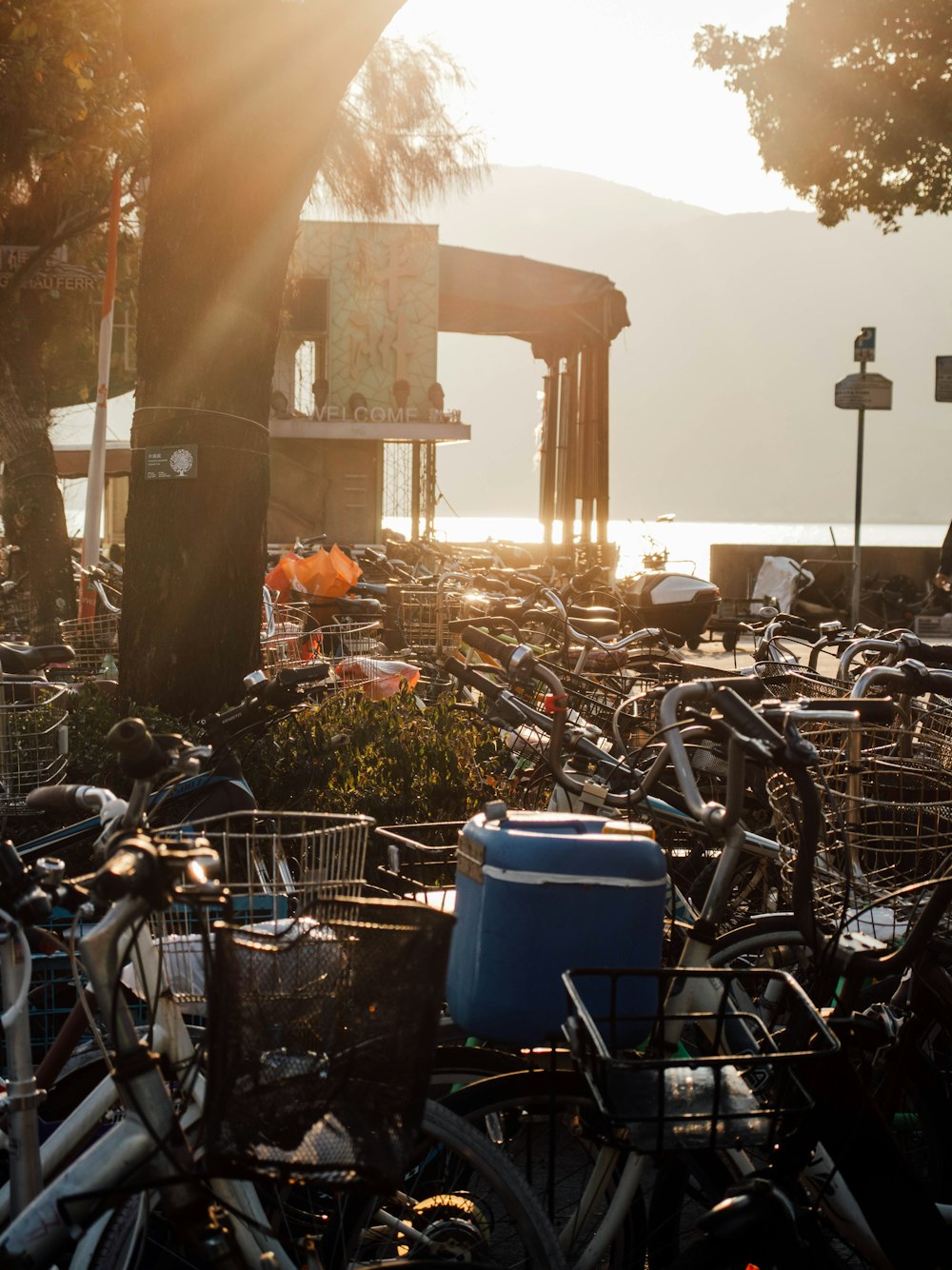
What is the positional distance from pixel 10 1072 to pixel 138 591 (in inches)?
134

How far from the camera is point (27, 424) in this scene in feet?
39.3

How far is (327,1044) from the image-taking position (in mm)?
2107

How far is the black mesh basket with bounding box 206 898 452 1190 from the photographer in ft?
6.63

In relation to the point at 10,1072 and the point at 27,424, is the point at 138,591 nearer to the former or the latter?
the point at 10,1072

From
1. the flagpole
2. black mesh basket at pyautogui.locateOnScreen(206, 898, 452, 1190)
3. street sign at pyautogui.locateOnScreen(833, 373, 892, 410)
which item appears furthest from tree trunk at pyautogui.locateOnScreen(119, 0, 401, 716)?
street sign at pyautogui.locateOnScreen(833, 373, 892, 410)

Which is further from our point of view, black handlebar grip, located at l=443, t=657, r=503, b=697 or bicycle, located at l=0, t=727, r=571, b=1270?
black handlebar grip, located at l=443, t=657, r=503, b=697

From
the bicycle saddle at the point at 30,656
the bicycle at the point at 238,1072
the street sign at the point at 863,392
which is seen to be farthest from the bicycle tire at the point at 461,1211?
the street sign at the point at 863,392

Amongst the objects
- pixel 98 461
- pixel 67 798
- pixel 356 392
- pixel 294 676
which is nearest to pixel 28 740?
pixel 294 676

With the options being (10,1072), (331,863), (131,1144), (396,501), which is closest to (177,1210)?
(131,1144)

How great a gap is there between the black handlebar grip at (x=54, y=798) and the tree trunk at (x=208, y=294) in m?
3.16

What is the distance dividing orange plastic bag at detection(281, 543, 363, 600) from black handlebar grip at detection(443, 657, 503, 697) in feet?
21.6

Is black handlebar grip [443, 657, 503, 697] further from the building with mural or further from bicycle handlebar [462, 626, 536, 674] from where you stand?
the building with mural

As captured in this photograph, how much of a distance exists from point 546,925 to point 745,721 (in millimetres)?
528

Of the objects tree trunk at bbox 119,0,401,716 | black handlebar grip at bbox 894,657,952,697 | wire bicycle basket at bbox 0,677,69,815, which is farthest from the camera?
tree trunk at bbox 119,0,401,716
